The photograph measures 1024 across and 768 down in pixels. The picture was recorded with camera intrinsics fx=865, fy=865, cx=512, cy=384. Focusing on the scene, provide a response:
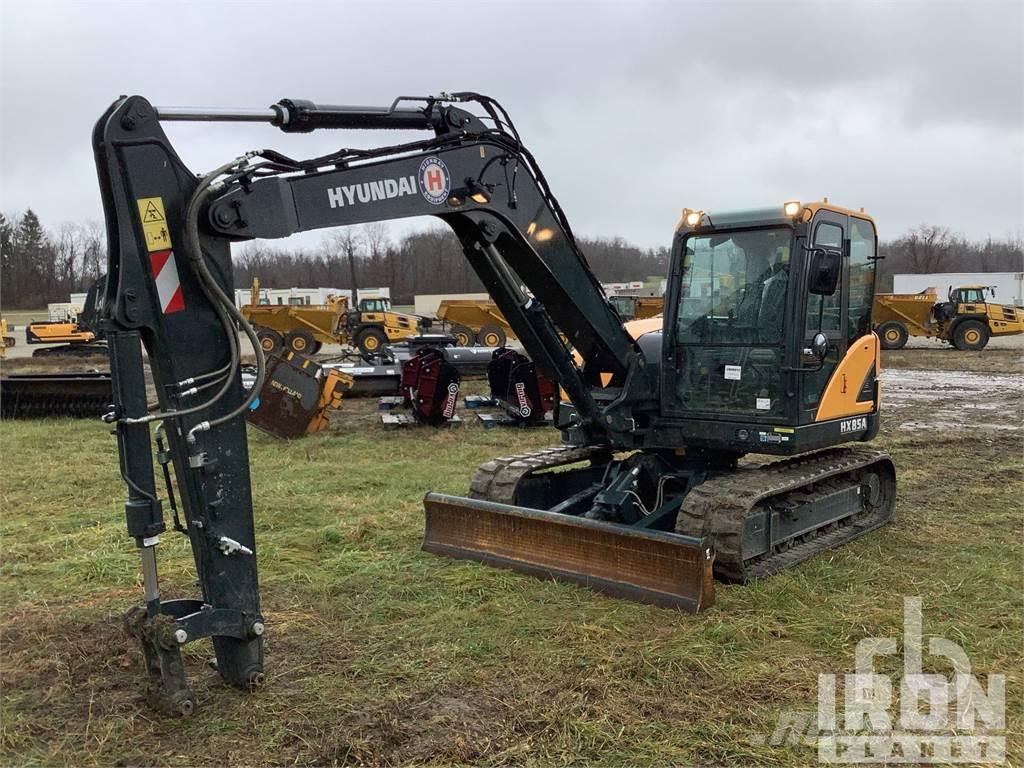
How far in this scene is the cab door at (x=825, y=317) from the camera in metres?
6.21

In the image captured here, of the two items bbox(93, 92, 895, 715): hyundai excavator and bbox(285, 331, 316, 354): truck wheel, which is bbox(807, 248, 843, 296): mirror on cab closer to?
bbox(93, 92, 895, 715): hyundai excavator

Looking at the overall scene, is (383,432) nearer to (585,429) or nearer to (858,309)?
(585,429)

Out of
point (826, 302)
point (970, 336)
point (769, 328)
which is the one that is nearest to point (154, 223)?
point (769, 328)

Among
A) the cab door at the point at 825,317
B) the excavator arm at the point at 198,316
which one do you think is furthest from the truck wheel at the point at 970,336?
the excavator arm at the point at 198,316

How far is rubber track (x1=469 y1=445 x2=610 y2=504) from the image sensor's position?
6.85m

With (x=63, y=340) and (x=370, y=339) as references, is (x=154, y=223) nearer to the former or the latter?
(x=370, y=339)

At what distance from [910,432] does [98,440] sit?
11.5 m

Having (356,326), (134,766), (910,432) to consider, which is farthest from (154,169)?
(356,326)

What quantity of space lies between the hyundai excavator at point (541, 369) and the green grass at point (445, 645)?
0.28 metres

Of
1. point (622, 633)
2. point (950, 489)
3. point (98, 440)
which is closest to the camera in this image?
point (622, 633)

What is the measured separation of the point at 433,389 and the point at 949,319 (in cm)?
2330

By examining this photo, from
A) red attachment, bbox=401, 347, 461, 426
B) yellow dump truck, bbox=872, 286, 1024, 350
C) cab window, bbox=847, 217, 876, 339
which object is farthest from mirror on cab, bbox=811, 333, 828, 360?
yellow dump truck, bbox=872, 286, 1024, 350

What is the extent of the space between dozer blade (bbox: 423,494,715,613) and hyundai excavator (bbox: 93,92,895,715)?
16mm

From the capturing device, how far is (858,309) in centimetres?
678
